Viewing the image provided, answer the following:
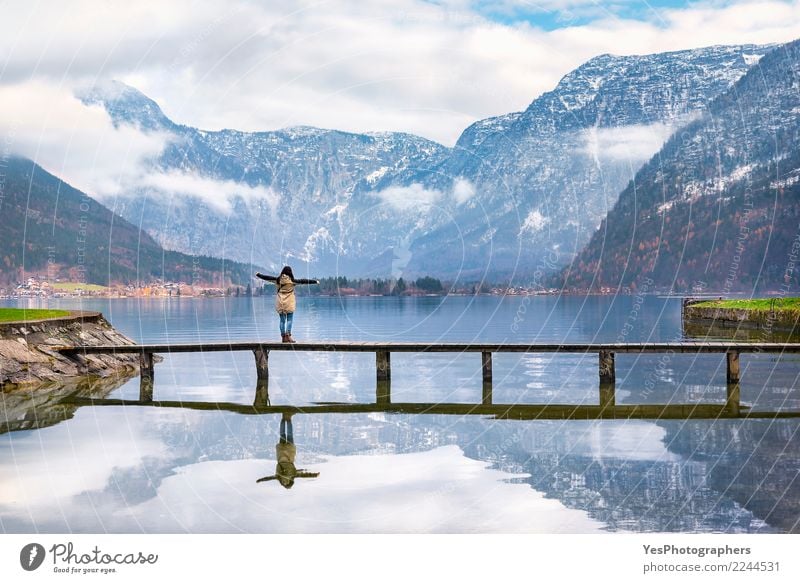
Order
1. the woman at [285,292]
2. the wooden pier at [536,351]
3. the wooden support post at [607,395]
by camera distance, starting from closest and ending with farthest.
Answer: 1. the wooden pier at [536,351]
2. the wooden support post at [607,395]
3. the woman at [285,292]

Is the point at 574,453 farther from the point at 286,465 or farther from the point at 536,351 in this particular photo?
the point at 536,351

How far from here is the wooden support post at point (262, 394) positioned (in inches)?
1371

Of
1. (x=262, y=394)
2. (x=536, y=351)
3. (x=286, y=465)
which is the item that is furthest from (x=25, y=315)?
(x=286, y=465)

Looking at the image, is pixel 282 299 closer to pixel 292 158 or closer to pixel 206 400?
pixel 206 400

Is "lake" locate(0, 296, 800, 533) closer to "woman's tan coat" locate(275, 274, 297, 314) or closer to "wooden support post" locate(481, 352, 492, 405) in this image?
"wooden support post" locate(481, 352, 492, 405)

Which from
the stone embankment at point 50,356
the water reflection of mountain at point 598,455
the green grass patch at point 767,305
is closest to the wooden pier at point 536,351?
the stone embankment at point 50,356

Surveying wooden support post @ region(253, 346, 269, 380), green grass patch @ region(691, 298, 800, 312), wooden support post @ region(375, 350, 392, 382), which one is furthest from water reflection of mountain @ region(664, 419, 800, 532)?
green grass patch @ region(691, 298, 800, 312)

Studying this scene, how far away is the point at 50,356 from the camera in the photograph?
135 feet

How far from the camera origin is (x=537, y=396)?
3681 cm

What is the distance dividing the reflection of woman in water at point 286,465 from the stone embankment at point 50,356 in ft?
49.6

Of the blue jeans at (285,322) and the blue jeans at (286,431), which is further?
the blue jeans at (285,322)

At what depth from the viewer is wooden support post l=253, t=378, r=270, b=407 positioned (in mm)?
34812

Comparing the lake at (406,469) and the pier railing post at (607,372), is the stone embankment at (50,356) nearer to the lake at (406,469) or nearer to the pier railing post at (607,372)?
the lake at (406,469)
